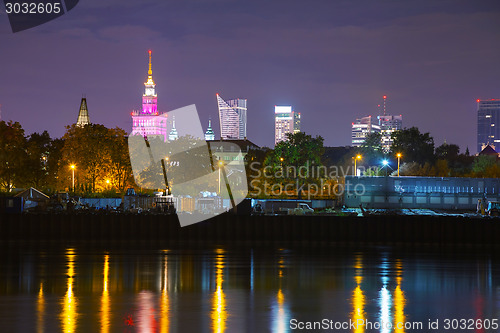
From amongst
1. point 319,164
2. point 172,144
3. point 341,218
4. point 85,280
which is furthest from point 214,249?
point 172,144

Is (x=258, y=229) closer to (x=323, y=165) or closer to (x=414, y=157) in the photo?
(x=323, y=165)

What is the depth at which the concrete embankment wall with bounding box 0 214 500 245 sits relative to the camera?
46000 mm

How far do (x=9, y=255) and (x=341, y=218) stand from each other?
72.7 ft

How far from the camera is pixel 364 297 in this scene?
915 inches

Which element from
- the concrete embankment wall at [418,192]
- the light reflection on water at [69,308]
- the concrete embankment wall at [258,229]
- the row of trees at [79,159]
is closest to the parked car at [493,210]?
the concrete embankment wall at [418,192]

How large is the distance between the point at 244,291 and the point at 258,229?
73.6 feet

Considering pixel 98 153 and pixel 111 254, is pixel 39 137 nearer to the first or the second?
pixel 98 153

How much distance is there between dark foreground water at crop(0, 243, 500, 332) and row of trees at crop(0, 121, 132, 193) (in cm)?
6177

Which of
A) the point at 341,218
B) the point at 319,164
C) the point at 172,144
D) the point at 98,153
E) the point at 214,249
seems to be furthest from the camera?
the point at 172,144

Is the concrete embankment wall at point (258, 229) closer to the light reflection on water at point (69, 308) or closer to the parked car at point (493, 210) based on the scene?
the light reflection on water at point (69, 308)

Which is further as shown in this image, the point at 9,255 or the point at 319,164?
the point at 319,164

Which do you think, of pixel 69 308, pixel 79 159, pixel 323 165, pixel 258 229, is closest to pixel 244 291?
pixel 69 308

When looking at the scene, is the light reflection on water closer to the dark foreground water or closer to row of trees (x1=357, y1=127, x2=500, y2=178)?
the dark foreground water

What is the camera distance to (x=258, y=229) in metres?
46.8
